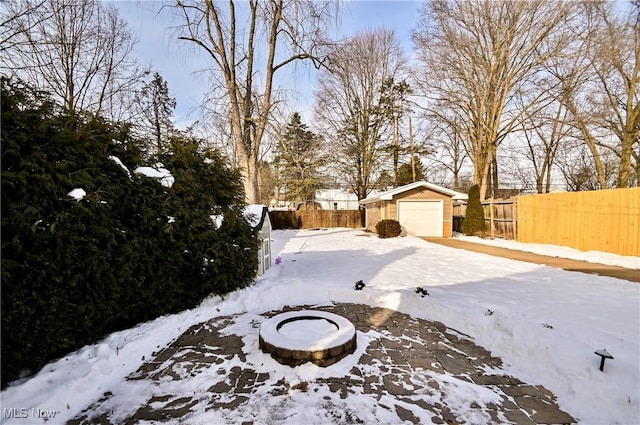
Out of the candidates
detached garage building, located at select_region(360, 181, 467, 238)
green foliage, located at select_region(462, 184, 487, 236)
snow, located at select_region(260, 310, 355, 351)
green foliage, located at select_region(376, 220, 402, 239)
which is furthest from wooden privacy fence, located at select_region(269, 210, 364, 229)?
snow, located at select_region(260, 310, 355, 351)

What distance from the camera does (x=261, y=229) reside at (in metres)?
5.94

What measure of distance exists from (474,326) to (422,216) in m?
12.0

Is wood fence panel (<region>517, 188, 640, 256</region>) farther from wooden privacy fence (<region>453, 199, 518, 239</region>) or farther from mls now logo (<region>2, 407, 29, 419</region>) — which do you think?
mls now logo (<region>2, 407, 29, 419</region>)

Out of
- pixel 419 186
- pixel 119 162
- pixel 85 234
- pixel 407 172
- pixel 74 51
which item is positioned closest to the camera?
pixel 85 234

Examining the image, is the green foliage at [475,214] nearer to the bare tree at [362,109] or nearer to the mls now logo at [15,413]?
the bare tree at [362,109]

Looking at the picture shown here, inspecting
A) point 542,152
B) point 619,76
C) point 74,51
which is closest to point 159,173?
point 74,51

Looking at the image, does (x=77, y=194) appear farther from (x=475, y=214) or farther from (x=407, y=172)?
(x=407, y=172)

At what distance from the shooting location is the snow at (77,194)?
258cm

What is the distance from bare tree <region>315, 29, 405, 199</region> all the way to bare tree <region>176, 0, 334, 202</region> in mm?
11928

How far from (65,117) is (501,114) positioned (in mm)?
17434

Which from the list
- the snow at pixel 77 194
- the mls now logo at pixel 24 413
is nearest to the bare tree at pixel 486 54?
the snow at pixel 77 194

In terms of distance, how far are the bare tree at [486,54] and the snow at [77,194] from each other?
16.8 m

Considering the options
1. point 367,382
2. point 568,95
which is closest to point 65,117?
point 367,382

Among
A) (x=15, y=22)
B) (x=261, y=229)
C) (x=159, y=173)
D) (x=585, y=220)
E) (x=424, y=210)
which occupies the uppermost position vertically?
(x=15, y=22)
